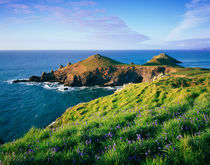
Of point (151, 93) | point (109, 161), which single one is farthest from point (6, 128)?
point (109, 161)

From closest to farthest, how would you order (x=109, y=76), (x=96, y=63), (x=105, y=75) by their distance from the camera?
(x=109, y=76)
(x=105, y=75)
(x=96, y=63)

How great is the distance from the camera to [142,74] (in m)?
82.9

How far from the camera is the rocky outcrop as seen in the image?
260ft

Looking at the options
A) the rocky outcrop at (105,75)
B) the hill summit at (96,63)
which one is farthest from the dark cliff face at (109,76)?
the hill summit at (96,63)

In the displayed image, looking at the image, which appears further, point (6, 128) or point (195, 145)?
point (6, 128)

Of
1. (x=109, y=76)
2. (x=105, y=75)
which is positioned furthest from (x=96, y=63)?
(x=109, y=76)

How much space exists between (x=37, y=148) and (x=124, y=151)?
106 inches

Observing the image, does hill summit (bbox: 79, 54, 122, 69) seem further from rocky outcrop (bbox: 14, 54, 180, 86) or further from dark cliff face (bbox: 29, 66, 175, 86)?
dark cliff face (bbox: 29, 66, 175, 86)

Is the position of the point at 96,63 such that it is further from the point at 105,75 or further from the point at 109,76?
the point at 109,76

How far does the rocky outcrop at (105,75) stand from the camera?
260ft

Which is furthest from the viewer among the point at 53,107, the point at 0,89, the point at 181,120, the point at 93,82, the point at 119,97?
the point at 93,82

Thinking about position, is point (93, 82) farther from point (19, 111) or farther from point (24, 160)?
point (24, 160)

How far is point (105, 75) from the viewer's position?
82938mm

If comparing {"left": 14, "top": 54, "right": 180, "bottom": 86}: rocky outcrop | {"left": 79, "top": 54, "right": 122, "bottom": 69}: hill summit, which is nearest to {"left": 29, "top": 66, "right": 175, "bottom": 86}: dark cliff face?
{"left": 14, "top": 54, "right": 180, "bottom": 86}: rocky outcrop
